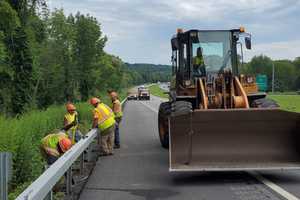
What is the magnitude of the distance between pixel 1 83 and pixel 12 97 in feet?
5.13

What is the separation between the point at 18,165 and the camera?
9539mm

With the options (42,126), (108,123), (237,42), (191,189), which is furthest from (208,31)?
(191,189)

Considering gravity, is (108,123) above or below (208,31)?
below

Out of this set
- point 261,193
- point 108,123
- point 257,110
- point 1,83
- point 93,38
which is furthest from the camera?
point 93,38

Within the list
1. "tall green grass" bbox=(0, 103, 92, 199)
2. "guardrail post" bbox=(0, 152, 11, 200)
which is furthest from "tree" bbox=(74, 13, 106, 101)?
"guardrail post" bbox=(0, 152, 11, 200)

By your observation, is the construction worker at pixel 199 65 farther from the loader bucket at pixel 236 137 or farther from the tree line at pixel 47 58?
the tree line at pixel 47 58

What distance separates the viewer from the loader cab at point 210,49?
14.1 m

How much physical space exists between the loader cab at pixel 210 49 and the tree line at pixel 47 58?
19.3m

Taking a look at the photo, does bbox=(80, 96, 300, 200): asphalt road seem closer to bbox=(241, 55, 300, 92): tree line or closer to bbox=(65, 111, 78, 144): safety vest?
bbox=(65, 111, 78, 144): safety vest

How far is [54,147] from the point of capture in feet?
30.2

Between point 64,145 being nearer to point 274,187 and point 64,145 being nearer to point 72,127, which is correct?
point 72,127

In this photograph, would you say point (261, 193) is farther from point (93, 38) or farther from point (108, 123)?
point (93, 38)

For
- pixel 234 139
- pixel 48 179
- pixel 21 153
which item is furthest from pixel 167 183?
pixel 48 179

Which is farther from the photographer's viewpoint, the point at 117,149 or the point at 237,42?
the point at 117,149
